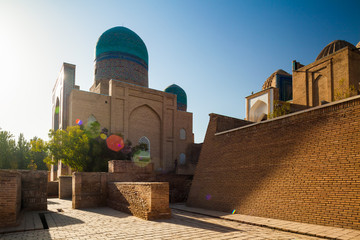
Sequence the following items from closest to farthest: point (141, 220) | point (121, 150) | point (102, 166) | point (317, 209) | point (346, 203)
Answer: point (346, 203), point (317, 209), point (141, 220), point (102, 166), point (121, 150)

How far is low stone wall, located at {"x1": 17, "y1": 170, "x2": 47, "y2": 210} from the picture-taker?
28.5 ft

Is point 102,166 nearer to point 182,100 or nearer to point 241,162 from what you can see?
point 241,162

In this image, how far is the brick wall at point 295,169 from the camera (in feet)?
18.3

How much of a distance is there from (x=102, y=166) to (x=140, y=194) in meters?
8.85

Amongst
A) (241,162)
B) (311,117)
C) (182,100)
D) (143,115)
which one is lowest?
(241,162)

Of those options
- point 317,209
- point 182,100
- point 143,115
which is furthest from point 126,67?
point 317,209

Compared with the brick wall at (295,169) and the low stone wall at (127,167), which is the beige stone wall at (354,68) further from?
the low stone wall at (127,167)

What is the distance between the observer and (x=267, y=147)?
773 cm

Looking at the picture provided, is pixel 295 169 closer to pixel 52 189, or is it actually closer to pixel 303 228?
pixel 303 228

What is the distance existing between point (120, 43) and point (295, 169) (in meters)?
20.1

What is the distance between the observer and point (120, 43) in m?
23.6

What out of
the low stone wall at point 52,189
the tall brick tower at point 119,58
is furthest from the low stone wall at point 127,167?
the tall brick tower at point 119,58

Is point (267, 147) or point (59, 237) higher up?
point (267, 147)

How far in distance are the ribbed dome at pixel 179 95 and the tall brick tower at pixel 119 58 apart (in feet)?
17.2
